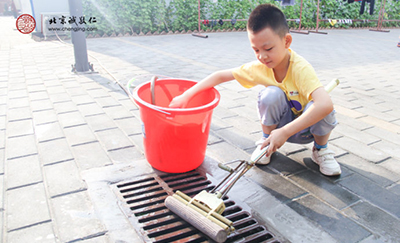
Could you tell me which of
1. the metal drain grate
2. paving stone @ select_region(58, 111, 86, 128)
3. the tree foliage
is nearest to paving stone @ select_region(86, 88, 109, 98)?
paving stone @ select_region(58, 111, 86, 128)

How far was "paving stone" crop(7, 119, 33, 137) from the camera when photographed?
2.27 meters

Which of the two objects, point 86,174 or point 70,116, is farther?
point 70,116

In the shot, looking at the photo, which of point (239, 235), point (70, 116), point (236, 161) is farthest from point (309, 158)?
point (70, 116)

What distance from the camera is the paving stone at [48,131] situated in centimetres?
222

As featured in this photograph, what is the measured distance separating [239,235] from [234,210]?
7.0 inches

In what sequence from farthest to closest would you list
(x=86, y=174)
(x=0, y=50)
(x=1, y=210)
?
(x=0, y=50) → (x=86, y=174) → (x=1, y=210)

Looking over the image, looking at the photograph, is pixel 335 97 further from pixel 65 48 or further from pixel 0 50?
pixel 0 50

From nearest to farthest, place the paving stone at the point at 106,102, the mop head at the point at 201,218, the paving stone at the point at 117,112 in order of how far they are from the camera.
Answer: the mop head at the point at 201,218
the paving stone at the point at 117,112
the paving stone at the point at 106,102

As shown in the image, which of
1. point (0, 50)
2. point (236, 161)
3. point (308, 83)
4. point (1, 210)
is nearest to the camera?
point (1, 210)

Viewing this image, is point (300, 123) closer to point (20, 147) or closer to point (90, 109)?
point (20, 147)

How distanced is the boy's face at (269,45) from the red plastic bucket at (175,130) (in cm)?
35

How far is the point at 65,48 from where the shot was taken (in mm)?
6352

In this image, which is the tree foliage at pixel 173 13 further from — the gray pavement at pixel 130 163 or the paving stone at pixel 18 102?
the paving stone at pixel 18 102

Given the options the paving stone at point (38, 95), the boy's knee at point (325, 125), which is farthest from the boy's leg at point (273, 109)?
the paving stone at point (38, 95)
